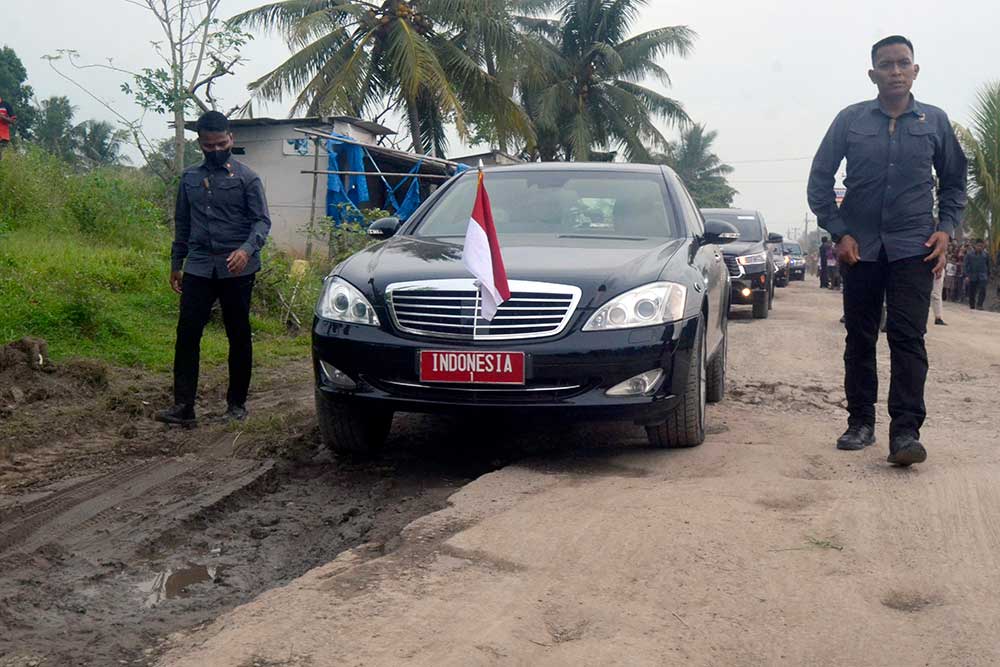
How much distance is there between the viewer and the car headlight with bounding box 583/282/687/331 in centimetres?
495

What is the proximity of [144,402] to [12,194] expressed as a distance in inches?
291

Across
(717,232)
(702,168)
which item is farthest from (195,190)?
(702,168)

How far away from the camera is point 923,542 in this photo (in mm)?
3896

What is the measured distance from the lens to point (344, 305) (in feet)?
17.0

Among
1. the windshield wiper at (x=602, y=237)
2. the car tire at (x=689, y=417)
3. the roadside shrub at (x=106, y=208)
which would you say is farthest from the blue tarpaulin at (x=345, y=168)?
the car tire at (x=689, y=417)

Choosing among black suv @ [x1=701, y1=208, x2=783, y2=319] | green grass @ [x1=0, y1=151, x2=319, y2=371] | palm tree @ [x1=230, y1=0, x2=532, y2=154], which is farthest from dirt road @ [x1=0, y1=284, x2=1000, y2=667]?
palm tree @ [x1=230, y1=0, x2=532, y2=154]

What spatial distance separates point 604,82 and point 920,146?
3129 cm

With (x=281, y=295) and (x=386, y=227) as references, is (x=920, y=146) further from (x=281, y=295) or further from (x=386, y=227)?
(x=281, y=295)

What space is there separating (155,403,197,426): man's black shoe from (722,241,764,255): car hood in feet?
33.6

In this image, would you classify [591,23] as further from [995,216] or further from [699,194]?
[699,194]

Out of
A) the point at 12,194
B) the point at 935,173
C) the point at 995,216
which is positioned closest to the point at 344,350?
the point at 935,173

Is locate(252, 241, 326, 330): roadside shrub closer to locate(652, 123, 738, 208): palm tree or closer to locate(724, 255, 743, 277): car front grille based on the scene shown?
locate(724, 255, 743, 277): car front grille

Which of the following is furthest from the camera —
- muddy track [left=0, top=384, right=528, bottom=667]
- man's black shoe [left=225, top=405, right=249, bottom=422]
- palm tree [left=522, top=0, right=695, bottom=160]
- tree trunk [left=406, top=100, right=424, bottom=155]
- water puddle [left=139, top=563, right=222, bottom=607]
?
palm tree [left=522, top=0, right=695, bottom=160]

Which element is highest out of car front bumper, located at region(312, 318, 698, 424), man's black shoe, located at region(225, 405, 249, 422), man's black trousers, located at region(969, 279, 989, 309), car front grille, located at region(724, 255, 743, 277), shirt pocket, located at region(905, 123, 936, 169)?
shirt pocket, located at region(905, 123, 936, 169)
